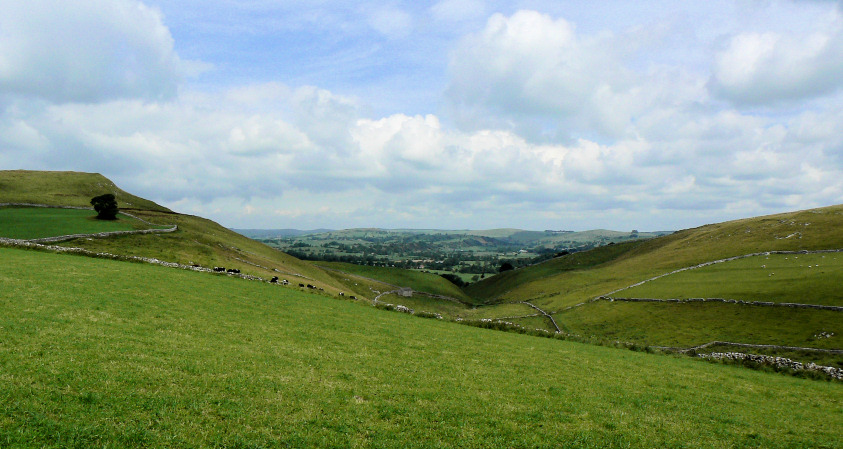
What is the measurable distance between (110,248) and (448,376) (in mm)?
58556

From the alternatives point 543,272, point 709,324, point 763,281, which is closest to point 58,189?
point 709,324

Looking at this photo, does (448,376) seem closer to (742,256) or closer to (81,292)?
(81,292)

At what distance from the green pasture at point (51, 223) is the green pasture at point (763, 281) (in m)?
102

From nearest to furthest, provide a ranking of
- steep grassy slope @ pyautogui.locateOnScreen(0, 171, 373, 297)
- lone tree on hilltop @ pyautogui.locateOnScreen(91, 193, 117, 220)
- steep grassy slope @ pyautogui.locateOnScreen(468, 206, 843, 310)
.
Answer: steep grassy slope @ pyautogui.locateOnScreen(0, 171, 373, 297) < lone tree on hilltop @ pyautogui.locateOnScreen(91, 193, 117, 220) < steep grassy slope @ pyautogui.locateOnScreen(468, 206, 843, 310)

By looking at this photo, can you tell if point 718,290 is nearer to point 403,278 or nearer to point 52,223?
point 403,278

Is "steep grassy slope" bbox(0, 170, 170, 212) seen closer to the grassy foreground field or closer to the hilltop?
the hilltop

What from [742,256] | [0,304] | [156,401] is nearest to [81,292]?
[0,304]

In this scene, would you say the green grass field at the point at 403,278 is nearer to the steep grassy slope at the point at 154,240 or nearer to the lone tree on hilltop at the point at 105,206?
the steep grassy slope at the point at 154,240

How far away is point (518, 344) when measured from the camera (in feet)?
110

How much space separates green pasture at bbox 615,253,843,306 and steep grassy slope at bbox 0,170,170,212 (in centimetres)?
13531

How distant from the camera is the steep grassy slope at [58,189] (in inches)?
3612

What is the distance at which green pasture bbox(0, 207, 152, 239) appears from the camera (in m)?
58.0

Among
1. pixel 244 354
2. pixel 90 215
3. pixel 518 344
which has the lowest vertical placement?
pixel 518 344

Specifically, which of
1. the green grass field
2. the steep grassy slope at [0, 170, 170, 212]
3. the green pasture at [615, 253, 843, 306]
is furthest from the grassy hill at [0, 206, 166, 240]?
the green pasture at [615, 253, 843, 306]
